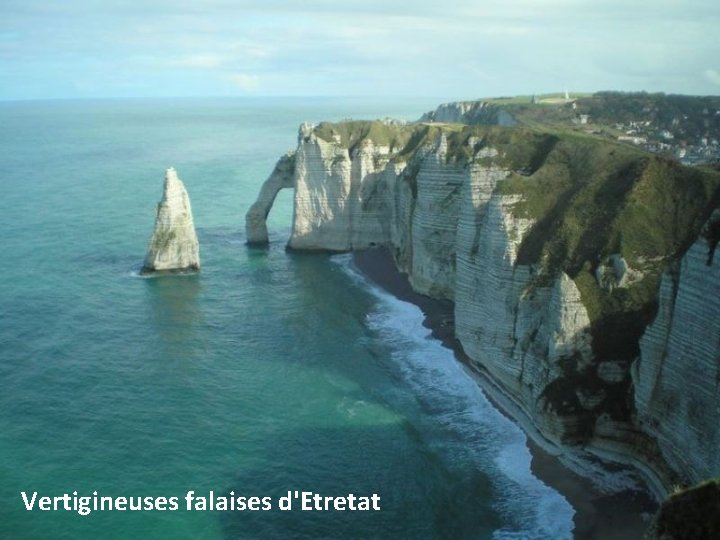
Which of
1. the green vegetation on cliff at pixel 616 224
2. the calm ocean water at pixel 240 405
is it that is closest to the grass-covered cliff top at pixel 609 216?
the green vegetation on cliff at pixel 616 224

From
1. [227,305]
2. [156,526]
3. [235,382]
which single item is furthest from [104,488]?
[227,305]

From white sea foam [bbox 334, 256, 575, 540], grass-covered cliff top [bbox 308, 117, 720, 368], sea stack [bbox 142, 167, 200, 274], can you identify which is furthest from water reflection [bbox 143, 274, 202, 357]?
grass-covered cliff top [bbox 308, 117, 720, 368]

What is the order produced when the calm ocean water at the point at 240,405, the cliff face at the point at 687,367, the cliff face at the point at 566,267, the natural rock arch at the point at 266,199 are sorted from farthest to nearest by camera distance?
the natural rock arch at the point at 266,199
the cliff face at the point at 566,267
the calm ocean water at the point at 240,405
the cliff face at the point at 687,367

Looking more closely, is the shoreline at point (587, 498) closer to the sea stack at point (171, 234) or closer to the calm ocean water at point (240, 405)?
the calm ocean water at point (240, 405)

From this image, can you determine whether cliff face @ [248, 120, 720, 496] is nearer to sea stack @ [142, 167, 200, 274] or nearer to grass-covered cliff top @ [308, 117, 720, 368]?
grass-covered cliff top @ [308, 117, 720, 368]

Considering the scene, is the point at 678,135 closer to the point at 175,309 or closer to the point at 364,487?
the point at 175,309

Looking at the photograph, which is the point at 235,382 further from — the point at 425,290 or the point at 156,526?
the point at 425,290

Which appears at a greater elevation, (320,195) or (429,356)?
(320,195)
